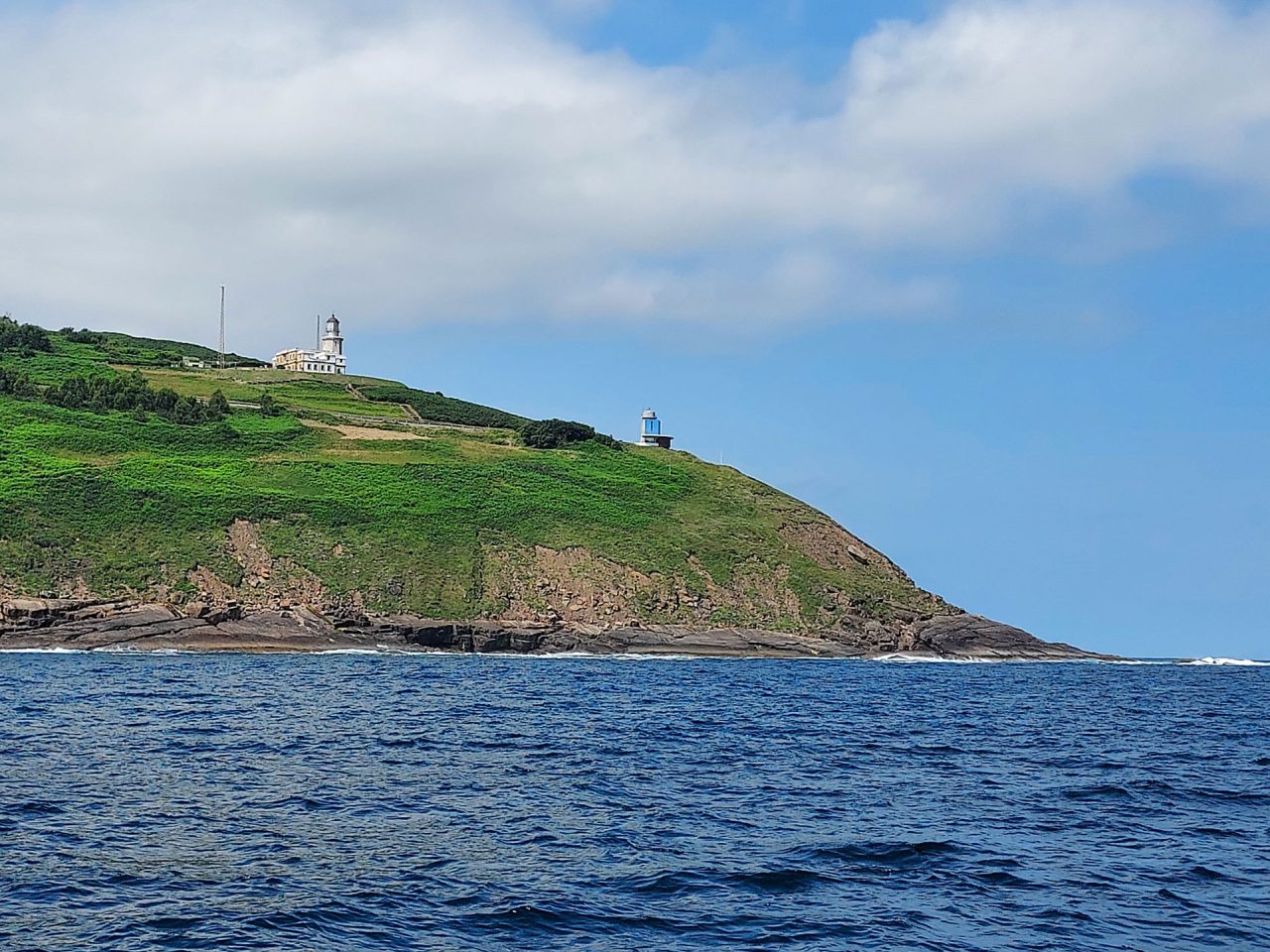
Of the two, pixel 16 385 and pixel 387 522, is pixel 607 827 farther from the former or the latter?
pixel 16 385

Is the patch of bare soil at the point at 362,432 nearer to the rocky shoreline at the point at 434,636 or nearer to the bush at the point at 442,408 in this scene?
the bush at the point at 442,408

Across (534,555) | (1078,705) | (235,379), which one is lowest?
(1078,705)

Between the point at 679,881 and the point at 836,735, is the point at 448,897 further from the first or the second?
the point at 836,735

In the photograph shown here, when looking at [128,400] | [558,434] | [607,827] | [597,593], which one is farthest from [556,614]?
[607,827]

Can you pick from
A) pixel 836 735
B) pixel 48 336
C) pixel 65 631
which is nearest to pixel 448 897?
pixel 836 735

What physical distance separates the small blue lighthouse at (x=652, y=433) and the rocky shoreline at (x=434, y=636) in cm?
5268

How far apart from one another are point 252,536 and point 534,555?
23.8 metres

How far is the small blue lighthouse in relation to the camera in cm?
15438

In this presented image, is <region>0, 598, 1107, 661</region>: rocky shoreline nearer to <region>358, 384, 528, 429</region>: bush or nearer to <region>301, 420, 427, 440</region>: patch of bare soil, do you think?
<region>301, 420, 427, 440</region>: patch of bare soil

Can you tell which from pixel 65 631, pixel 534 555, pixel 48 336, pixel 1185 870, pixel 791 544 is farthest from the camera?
pixel 48 336

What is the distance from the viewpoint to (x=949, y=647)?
107 metres

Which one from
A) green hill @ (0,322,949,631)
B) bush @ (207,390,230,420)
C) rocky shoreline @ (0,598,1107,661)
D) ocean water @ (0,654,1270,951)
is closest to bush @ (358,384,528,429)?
green hill @ (0,322,949,631)

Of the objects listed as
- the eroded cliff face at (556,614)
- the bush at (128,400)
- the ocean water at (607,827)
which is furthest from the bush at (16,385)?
the ocean water at (607,827)

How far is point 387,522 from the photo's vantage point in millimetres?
105875
